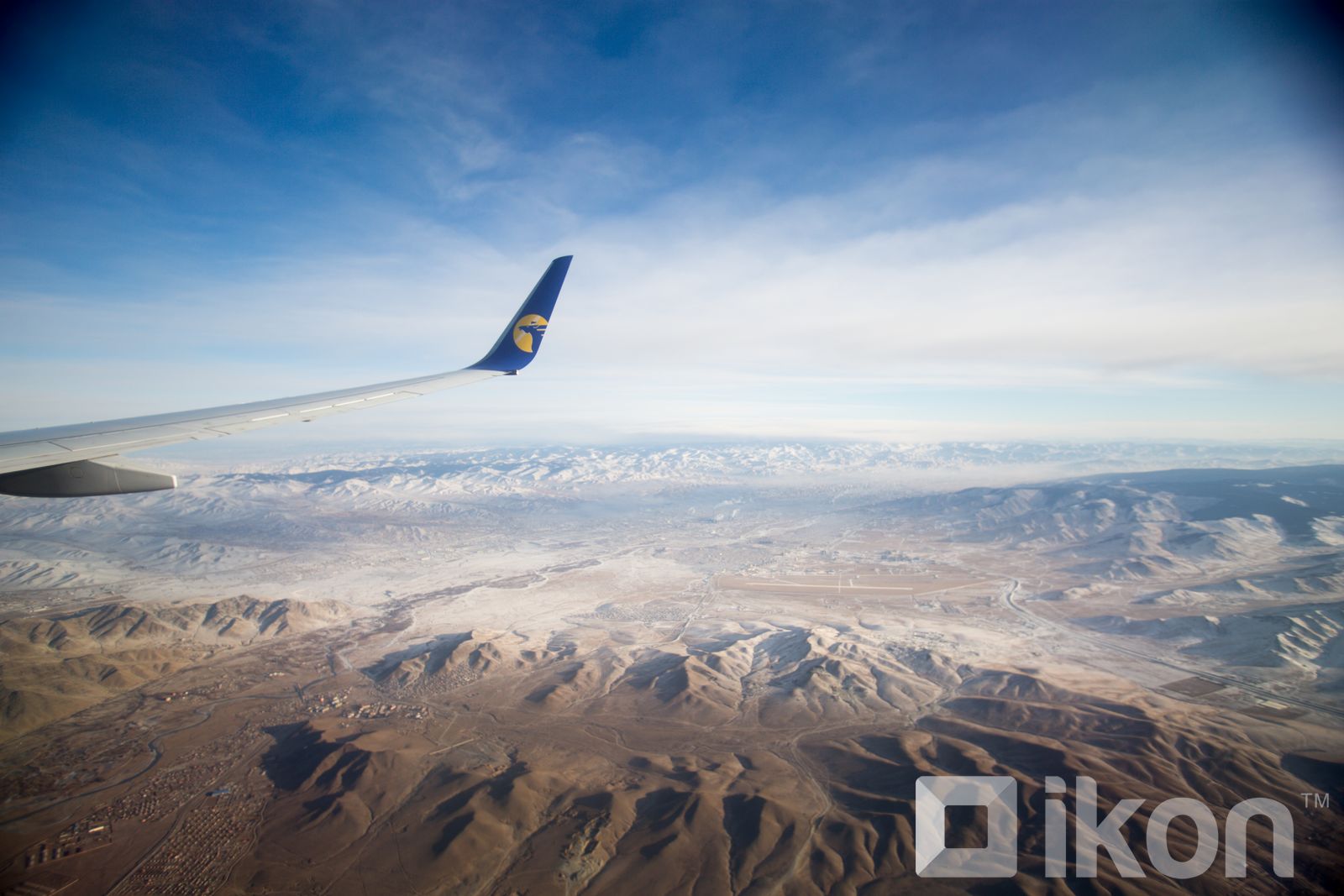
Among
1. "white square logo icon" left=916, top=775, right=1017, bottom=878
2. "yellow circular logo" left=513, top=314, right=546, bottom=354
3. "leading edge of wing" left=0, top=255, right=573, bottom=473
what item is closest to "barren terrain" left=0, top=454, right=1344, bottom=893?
"white square logo icon" left=916, top=775, right=1017, bottom=878

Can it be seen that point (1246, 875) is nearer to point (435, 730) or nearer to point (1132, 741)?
point (1132, 741)

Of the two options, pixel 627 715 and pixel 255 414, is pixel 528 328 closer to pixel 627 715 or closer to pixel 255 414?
pixel 255 414

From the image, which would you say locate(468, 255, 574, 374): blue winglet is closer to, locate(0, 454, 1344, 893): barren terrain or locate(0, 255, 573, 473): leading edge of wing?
locate(0, 255, 573, 473): leading edge of wing

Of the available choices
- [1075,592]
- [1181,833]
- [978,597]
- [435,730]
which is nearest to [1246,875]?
[1181,833]

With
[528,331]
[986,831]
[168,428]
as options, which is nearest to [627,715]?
[986,831]

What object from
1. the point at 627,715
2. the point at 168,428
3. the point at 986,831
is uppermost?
the point at 168,428

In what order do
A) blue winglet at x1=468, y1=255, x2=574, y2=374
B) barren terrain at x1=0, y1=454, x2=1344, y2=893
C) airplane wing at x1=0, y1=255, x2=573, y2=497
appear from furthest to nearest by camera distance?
barren terrain at x1=0, y1=454, x2=1344, y2=893
blue winglet at x1=468, y1=255, x2=574, y2=374
airplane wing at x1=0, y1=255, x2=573, y2=497
